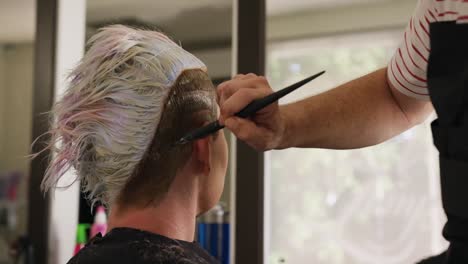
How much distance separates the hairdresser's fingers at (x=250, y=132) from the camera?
0.73m

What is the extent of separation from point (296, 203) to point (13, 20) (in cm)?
141

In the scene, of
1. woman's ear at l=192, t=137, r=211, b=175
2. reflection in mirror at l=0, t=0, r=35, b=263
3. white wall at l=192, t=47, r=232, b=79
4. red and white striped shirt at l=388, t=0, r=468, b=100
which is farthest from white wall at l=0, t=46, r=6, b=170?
red and white striped shirt at l=388, t=0, r=468, b=100

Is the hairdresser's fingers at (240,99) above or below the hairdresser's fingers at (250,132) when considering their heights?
above

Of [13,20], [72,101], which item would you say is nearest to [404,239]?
[72,101]

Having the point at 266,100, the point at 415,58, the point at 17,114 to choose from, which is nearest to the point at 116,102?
the point at 266,100

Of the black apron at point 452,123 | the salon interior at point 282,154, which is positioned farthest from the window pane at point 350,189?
the black apron at point 452,123

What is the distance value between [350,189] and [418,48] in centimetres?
147

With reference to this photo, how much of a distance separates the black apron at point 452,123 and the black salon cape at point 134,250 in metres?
0.45

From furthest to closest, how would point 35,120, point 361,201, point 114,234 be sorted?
point 361,201, point 35,120, point 114,234

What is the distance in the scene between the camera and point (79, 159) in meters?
0.96

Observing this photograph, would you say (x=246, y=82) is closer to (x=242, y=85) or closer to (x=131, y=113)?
(x=242, y=85)

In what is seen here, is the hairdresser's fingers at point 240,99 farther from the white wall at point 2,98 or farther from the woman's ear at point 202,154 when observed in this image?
the white wall at point 2,98

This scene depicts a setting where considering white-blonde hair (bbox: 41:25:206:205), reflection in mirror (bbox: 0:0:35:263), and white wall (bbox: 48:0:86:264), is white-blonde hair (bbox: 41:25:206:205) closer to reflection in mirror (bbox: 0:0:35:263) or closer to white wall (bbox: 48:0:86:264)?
white wall (bbox: 48:0:86:264)

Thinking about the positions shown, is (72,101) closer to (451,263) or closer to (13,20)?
(451,263)
